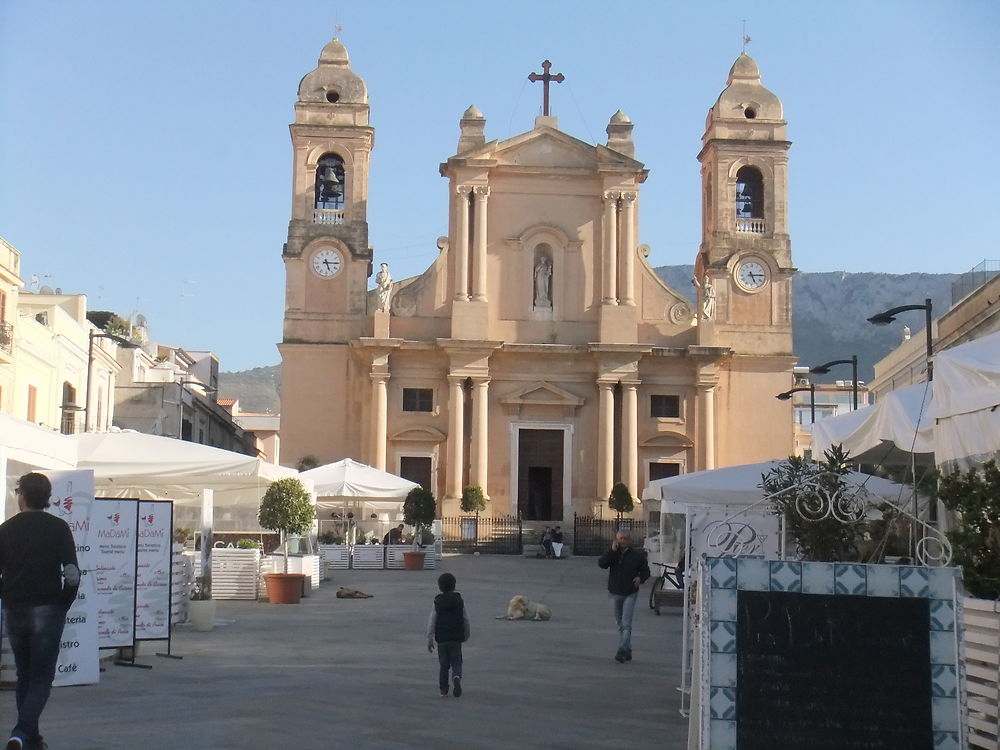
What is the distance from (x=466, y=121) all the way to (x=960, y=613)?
36345 mm

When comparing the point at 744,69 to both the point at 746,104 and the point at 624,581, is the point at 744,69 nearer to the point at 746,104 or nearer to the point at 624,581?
the point at 746,104

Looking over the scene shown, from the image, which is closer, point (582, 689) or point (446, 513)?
point (582, 689)

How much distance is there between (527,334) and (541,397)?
2058 mm

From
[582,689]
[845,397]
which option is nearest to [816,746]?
[582,689]

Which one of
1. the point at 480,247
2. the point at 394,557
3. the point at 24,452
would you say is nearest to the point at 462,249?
the point at 480,247

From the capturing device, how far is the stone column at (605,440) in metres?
39.9

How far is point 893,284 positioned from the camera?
157750mm

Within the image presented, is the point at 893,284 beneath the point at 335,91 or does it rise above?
above

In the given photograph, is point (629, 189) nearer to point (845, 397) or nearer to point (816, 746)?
point (816, 746)

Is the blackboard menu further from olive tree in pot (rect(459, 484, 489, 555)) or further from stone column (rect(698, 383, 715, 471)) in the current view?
stone column (rect(698, 383, 715, 471))

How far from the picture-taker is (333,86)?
42.7 meters

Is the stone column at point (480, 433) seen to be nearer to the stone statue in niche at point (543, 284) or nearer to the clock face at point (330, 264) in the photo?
the stone statue in niche at point (543, 284)

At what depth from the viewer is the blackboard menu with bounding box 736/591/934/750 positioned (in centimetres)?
625

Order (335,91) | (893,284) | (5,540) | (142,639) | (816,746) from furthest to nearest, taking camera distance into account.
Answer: (893,284) → (335,91) → (142,639) → (5,540) → (816,746)
